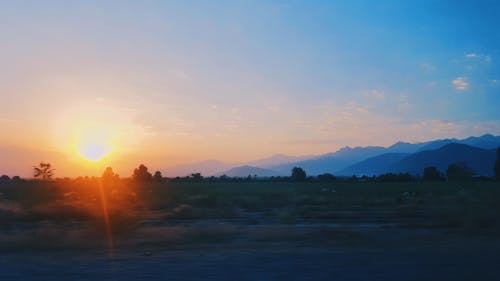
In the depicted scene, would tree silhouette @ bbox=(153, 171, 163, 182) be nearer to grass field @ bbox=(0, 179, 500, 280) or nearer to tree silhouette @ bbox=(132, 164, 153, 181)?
tree silhouette @ bbox=(132, 164, 153, 181)

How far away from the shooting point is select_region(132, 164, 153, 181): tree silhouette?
160 meters

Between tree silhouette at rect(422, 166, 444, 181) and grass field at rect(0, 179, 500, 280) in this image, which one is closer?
grass field at rect(0, 179, 500, 280)

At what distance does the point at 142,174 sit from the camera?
163 metres

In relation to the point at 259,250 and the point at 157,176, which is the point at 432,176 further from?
the point at 259,250

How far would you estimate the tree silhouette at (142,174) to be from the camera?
160 m

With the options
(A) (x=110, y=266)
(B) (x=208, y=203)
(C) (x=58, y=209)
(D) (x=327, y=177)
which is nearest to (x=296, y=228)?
(A) (x=110, y=266)

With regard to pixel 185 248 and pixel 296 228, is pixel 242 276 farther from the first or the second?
pixel 296 228

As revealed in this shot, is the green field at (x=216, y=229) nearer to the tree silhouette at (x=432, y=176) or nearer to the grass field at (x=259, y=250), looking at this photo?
the grass field at (x=259, y=250)

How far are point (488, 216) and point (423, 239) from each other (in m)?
6.90

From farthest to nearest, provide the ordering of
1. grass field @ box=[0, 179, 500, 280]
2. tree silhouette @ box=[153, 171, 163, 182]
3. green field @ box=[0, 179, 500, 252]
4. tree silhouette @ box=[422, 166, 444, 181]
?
1. tree silhouette @ box=[153, 171, 163, 182]
2. tree silhouette @ box=[422, 166, 444, 181]
3. green field @ box=[0, 179, 500, 252]
4. grass field @ box=[0, 179, 500, 280]

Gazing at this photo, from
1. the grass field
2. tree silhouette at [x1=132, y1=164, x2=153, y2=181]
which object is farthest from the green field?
tree silhouette at [x1=132, y1=164, x2=153, y2=181]

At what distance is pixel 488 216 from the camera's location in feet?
107

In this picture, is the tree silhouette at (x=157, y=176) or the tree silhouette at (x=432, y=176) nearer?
the tree silhouette at (x=432, y=176)

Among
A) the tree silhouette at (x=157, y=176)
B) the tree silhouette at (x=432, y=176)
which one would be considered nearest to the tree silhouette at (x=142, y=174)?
the tree silhouette at (x=157, y=176)
